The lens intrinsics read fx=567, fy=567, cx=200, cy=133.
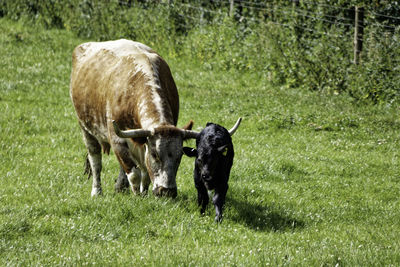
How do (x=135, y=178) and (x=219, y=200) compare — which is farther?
(x=135, y=178)

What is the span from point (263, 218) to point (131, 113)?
2244 millimetres

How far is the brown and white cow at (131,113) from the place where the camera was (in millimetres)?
6926

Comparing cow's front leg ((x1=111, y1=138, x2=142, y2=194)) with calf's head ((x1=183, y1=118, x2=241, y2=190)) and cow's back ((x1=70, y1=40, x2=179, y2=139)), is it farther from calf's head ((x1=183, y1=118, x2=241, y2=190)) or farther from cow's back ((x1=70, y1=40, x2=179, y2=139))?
calf's head ((x1=183, y1=118, x2=241, y2=190))

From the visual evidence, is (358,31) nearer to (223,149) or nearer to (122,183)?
(122,183)

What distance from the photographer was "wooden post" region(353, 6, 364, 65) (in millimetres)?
16859

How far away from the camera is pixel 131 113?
301 inches

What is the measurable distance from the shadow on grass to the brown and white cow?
3.60 feet

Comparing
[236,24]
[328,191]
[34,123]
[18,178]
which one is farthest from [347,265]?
[236,24]

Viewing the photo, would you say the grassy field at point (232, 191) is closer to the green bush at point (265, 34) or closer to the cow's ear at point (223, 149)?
the cow's ear at point (223, 149)

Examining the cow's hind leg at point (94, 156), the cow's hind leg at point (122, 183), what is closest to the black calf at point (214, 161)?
the cow's hind leg at point (122, 183)

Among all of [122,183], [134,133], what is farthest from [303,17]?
[134,133]

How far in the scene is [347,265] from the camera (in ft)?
17.5

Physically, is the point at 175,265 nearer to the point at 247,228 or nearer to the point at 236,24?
the point at 247,228

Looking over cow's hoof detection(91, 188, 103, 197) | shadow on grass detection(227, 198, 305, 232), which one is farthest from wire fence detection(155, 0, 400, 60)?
cow's hoof detection(91, 188, 103, 197)
